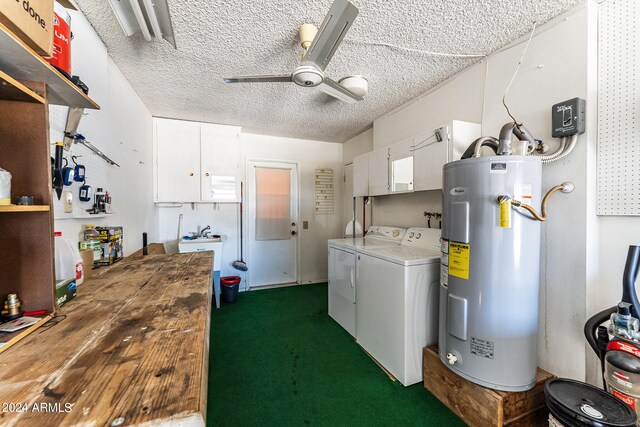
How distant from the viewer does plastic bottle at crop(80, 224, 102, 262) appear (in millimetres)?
1554

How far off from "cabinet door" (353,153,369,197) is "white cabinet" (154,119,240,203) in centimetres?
166

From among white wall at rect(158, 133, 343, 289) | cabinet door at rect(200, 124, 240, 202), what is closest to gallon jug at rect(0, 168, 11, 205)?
cabinet door at rect(200, 124, 240, 202)

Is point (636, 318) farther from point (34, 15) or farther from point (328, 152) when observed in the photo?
point (328, 152)

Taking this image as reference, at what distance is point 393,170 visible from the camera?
2547 millimetres

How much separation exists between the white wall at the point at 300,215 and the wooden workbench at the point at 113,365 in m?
2.68

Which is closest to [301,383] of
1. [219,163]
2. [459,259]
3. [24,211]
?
[459,259]

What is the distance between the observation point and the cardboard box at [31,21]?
0.68 meters

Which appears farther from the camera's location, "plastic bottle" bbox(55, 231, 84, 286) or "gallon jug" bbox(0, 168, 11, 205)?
"plastic bottle" bbox(55, 231, 84, 286)

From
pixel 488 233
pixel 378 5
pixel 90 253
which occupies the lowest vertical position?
pixel 90 253

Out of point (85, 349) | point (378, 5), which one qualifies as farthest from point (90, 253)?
point (378, 5)

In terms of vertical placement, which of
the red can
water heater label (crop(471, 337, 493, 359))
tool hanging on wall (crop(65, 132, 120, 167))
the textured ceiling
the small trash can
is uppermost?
the textured ceiling

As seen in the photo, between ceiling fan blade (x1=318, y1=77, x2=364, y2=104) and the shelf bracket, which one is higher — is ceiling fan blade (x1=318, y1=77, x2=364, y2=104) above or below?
above

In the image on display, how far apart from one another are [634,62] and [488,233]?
113 cm

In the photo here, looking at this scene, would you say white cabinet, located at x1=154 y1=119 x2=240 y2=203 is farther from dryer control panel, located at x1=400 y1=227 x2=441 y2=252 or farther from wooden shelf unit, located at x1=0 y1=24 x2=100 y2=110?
wooden shelf unit, located at x1=0 y1=24 x2=100 y2=110
